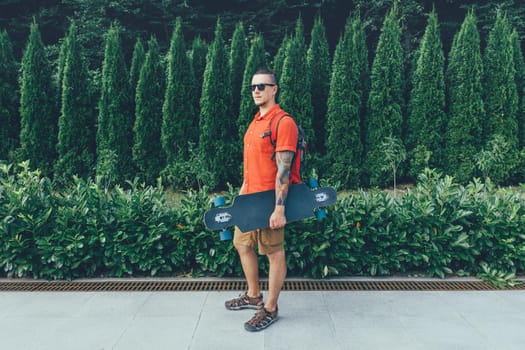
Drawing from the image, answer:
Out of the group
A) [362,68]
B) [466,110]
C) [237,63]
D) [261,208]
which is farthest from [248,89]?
[261,208]

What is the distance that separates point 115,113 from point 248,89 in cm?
276

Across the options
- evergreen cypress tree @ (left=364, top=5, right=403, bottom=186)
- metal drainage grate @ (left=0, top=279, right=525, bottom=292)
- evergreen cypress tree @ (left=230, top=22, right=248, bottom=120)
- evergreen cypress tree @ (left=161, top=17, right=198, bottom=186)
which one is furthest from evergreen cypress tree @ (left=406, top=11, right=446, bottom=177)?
metal drainage grate @ (left=0, top=279, right=525, bottom=292)

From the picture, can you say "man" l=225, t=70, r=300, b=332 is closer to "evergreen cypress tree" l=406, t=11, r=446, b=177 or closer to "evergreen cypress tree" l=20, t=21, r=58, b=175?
"evergreen cypress tree" l=406, t=11, r=446, b=177

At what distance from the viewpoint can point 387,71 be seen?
840cm

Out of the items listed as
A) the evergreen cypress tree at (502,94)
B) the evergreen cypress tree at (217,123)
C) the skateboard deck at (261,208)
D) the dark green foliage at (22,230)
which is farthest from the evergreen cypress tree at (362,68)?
the dark green foliage at (22,230)

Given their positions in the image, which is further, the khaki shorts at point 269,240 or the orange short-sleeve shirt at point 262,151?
the khaki shorts at point 269,240

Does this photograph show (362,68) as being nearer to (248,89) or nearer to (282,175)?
(248,89)

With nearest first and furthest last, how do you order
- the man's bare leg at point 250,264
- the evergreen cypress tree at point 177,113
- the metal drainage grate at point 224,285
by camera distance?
the man's bare leg at point 250,264, the metal drainage grate at point 224,285, the evergreen cypress tree at point 177,113

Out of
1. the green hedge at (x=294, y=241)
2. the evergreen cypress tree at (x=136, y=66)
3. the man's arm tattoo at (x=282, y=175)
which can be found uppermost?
the evergreen cypress tree at (x=136, y=66)

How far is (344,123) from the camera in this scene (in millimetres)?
8258

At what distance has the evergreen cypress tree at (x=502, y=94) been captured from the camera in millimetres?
8440

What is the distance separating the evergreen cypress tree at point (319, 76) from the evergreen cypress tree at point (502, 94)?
3254 mm

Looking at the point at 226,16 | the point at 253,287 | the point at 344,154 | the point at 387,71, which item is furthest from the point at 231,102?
the point at 226,16

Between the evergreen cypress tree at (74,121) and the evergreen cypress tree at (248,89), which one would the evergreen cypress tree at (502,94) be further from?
the evergreen cypress tree at (74,121)
